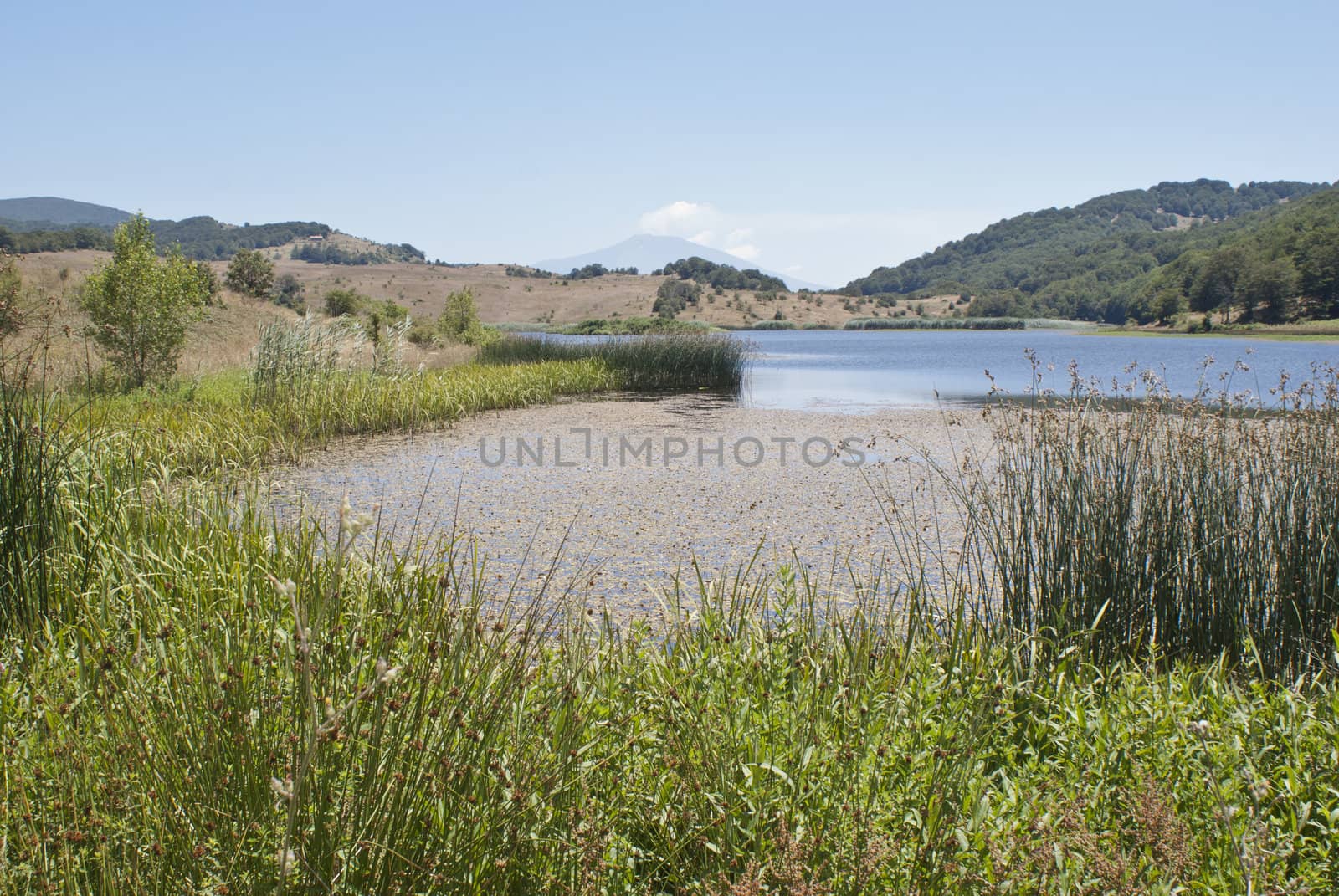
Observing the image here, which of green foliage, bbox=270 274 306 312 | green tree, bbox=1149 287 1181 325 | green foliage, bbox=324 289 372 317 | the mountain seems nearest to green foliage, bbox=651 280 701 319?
green foliage, bbox=270 274 306 312

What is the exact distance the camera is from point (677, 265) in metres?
75.8

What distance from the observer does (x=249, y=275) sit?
27.1 metres

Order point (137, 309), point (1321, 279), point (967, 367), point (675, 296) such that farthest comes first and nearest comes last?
point (675, 296), point (1321, 279), point (967, 367), point (137, 309)

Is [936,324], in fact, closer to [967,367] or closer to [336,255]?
[967,367]

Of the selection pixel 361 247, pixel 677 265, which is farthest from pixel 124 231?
pixel 361 247

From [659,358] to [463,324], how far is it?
7.37 meters

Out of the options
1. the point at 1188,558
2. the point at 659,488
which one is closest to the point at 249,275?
the point at 659,488

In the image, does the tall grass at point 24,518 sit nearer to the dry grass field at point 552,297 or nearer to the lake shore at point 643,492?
the lake shore at point 643,492

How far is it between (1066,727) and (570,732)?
142 cm

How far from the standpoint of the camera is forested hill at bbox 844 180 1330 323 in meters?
64.6

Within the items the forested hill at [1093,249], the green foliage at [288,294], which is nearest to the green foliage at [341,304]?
the green foliage at [288,294]

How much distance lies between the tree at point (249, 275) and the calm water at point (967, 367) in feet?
54.2

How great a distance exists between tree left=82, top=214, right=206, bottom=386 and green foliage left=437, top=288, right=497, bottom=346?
28.0 feet

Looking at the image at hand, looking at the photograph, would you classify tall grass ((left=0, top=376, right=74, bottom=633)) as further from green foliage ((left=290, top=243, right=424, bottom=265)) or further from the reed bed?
green foliage ((left=290, top=243, right=424, bottom=265))
